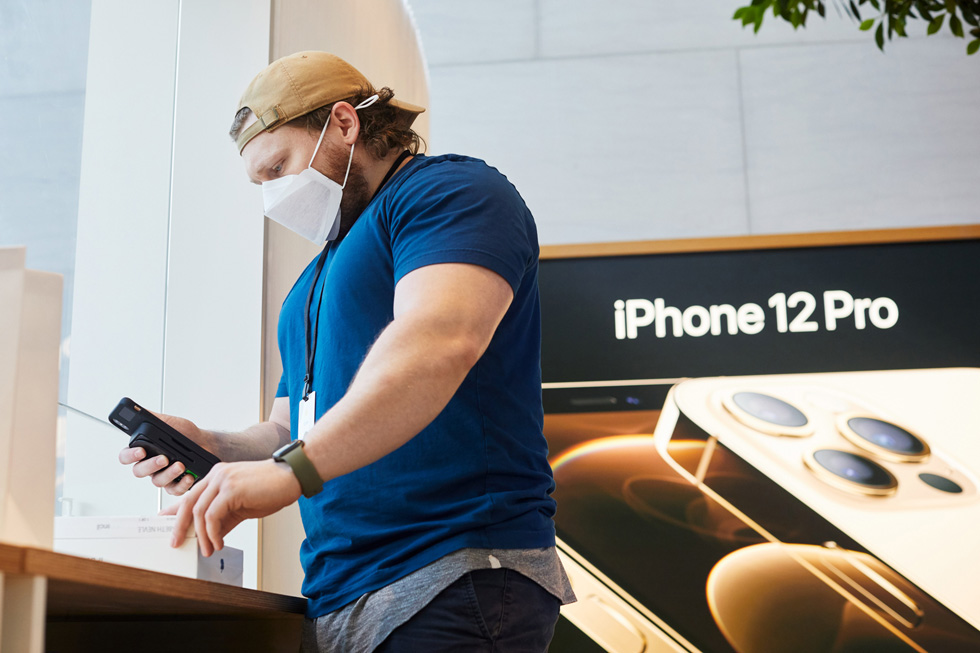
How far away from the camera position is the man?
34.0 inches

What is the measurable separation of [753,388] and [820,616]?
0.67 m

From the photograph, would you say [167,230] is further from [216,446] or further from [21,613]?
[21,613]

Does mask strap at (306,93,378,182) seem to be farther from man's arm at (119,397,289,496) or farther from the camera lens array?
the camera lens array

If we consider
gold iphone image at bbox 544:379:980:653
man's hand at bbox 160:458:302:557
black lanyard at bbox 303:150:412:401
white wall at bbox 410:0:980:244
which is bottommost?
gold iphone image at bbox 544:379:980:653

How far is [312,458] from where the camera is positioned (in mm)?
832

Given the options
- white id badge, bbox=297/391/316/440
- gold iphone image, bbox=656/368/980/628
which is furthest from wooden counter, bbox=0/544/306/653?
gold iphone image, bbox=656/368/980/628

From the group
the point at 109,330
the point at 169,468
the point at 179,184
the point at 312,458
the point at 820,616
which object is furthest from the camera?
the point at 820,616

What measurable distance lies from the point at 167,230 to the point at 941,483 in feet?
7.18

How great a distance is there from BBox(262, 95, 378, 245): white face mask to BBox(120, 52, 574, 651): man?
11cm

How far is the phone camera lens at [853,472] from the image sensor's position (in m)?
2.74

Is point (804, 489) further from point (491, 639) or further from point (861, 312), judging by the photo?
point (491, 639)

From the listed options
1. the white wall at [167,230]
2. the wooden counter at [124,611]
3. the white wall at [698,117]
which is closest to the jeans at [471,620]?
the wooden counter at [124,611]

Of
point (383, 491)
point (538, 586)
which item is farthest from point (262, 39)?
point (538, 586)

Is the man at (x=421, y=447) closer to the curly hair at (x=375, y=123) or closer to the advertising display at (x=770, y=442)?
the curly hair at (x=375, y=123)
